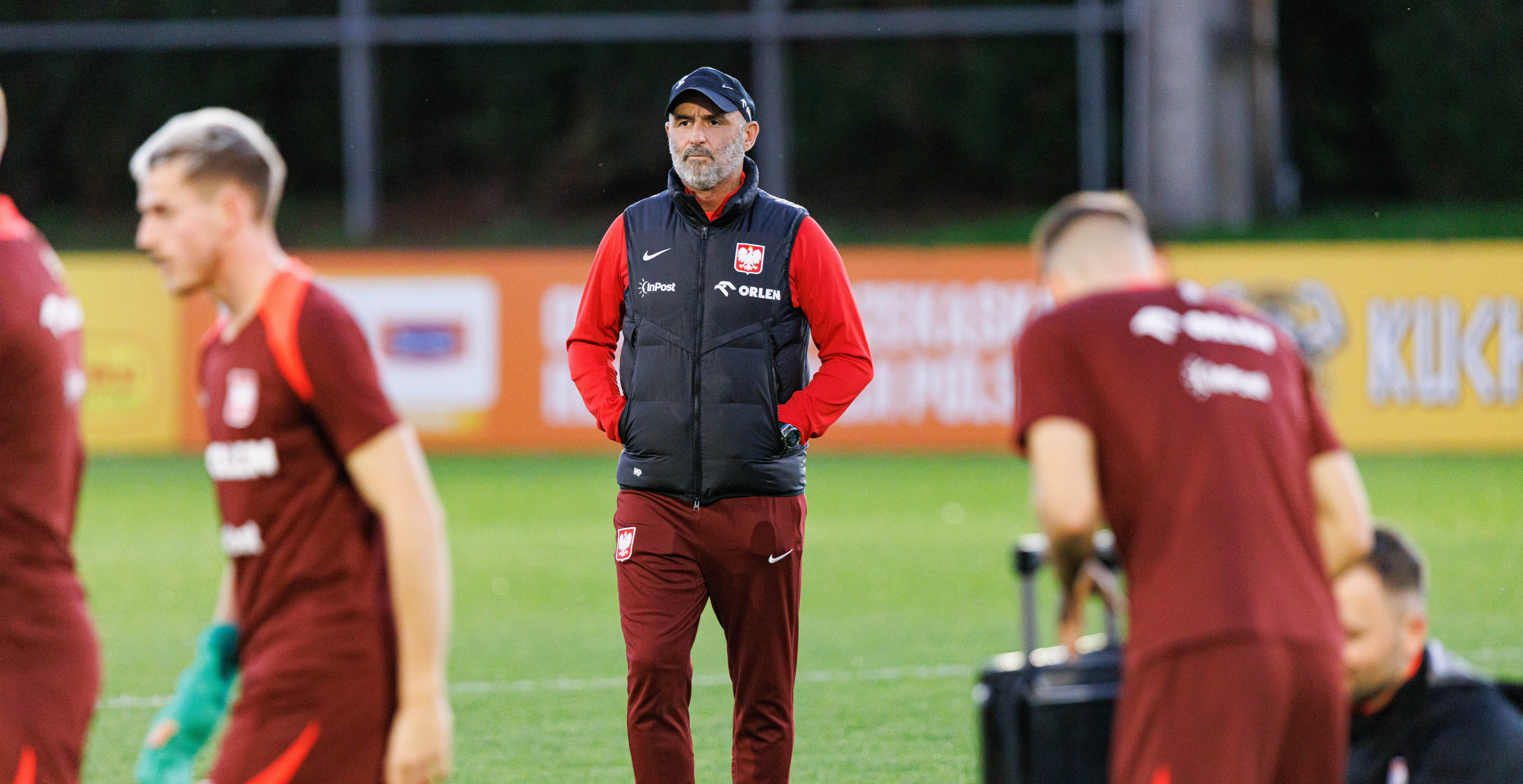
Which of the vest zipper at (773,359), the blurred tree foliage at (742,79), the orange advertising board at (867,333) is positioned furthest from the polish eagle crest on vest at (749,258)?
the blurred tree foliage at (742,79)

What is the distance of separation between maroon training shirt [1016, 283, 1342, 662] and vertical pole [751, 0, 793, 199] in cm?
1863

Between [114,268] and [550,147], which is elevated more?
[550,147]

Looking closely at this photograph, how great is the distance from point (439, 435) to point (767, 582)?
41.7ft

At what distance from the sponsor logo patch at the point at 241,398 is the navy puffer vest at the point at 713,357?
2.20 meters

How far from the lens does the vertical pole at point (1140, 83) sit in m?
22.2

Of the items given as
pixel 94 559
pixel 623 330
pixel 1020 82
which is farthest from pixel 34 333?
pixel 1020 82

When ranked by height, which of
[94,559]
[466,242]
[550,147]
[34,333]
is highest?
[550,147]

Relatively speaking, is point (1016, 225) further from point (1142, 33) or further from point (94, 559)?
point (94, 559)

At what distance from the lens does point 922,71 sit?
27.0 metres

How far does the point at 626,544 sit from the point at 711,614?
623cm

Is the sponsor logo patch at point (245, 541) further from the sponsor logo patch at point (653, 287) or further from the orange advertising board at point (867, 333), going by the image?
the orange advertising board at point (867, 333)

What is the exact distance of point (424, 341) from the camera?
1762 centimetres

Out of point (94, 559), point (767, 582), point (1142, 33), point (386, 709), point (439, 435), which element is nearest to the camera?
point (386, 709)

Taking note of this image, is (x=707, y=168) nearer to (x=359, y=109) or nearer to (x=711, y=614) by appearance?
(x=711, y=614)
